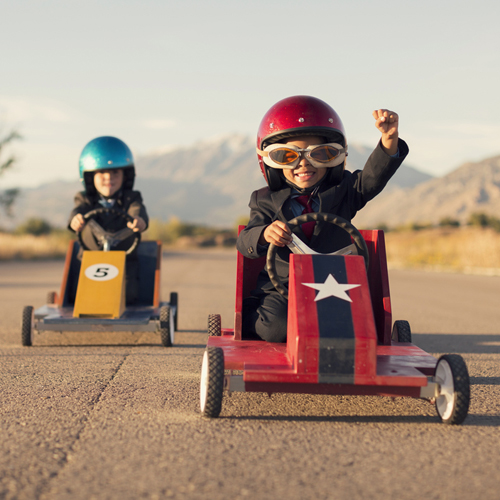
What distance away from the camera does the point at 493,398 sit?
157 inches

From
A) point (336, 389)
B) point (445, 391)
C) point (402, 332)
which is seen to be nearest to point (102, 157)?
point (402, 332)

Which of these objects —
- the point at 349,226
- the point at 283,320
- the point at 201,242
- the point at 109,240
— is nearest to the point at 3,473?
the point at 283,320

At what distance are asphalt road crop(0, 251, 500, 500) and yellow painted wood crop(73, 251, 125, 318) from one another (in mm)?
691

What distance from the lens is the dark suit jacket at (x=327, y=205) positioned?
409 cm

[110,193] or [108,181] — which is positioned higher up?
[108,181]

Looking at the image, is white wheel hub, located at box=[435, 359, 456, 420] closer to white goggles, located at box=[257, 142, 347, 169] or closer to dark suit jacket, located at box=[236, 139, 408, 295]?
dark suit jacket, located at box=[236, 139, 408, 295]

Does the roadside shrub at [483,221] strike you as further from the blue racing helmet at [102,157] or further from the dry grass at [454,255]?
the blue racing helmet at [102,157]

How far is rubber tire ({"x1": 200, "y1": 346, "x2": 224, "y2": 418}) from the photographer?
10.6ft

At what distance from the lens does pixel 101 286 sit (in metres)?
6.04

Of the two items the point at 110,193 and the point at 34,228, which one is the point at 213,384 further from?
the point at 34,228

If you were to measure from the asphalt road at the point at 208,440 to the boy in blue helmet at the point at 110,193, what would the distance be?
197 centimetres

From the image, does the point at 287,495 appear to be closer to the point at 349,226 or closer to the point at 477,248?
the point at 349,226

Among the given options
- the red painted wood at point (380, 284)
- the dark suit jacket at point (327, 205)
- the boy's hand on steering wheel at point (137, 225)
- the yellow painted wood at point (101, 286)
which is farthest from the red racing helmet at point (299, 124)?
the boy's hand on steering wheel at point (137, 225)

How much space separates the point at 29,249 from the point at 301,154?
2757 centimetres
